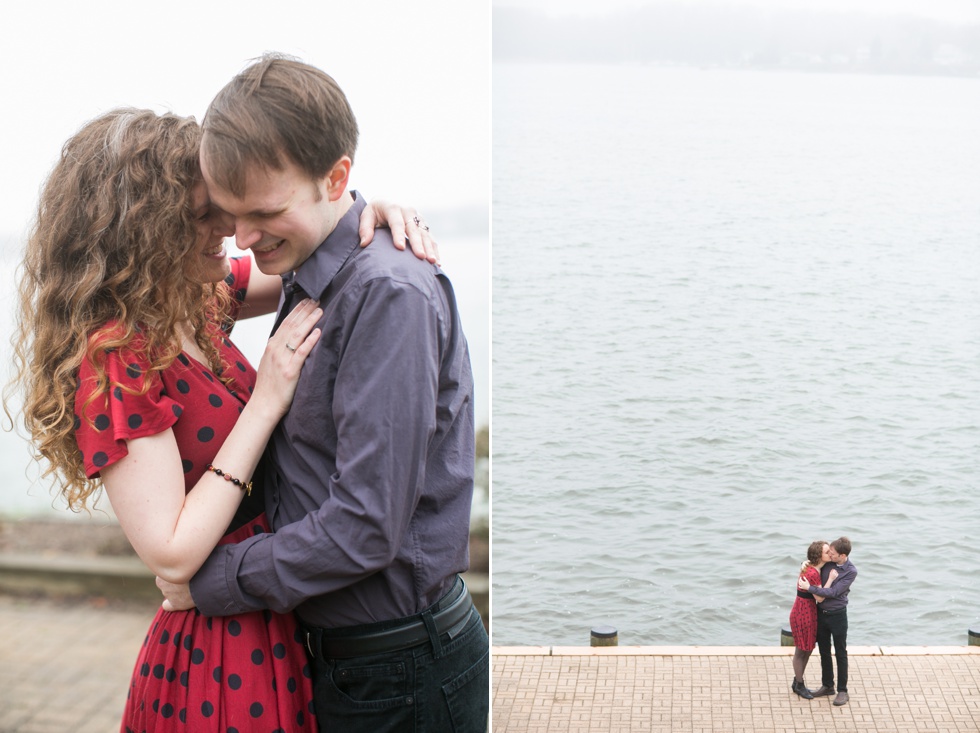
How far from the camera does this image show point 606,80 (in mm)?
4469

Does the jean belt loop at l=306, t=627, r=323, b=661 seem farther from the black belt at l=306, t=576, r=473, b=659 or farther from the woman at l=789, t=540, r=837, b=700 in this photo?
the woman at l=789, t=540, r=837, b=700

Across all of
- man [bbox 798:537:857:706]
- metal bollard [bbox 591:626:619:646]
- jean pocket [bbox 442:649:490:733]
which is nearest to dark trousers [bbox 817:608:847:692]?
man [bbox 798:537:857:706]

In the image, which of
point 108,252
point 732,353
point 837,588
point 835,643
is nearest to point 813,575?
point 837,588

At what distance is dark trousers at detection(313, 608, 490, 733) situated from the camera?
1365 millimetres

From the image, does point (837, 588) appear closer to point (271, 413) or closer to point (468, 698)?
point (468, 698)

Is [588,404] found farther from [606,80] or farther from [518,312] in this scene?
[606,80]

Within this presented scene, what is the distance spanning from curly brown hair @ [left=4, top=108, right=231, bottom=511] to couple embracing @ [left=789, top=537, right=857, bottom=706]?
9.24 feet

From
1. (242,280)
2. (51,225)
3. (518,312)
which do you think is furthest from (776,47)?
(51,225)

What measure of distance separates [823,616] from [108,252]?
293 centimetres

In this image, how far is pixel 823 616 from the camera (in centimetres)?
357

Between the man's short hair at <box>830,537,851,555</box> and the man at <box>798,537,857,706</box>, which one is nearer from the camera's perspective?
the man at <box>798,537,857,706</box>

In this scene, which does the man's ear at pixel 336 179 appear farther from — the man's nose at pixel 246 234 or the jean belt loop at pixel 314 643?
the jean belt loop at pixel 314 643

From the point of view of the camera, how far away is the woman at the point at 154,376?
1.30 m

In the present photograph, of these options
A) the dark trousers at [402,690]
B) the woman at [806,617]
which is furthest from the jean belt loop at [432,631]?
the woman at [806,617]
